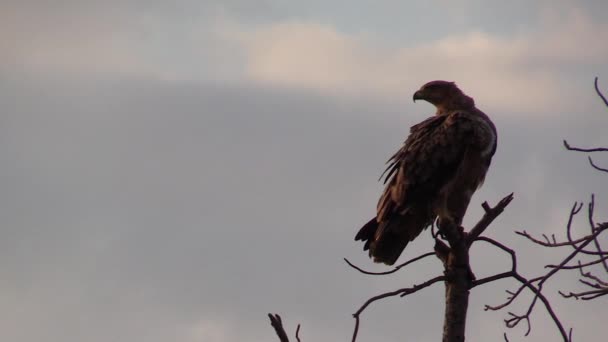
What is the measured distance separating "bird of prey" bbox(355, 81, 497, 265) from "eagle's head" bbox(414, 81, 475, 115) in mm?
763

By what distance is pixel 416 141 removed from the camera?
9.41 meters

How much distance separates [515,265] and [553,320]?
579 mm

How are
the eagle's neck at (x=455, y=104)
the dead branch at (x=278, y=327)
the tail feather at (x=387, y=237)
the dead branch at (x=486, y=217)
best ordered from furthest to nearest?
the eagle's neck at (x=455, y=104)
the tail feather at (x=387, y=237)
the dead branch at (x=486, y=217)
the dead branch at (x=278, y=327)

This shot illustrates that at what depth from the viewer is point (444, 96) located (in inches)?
420

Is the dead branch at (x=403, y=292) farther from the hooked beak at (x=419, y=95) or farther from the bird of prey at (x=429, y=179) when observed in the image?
the hooked beak at (x=419, y=95)

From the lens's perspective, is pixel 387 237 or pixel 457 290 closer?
pixel 457 290

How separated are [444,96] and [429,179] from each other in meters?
1.92

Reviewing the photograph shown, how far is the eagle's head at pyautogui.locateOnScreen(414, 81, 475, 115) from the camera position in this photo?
10.4 m

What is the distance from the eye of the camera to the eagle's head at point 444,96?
10.4 metres

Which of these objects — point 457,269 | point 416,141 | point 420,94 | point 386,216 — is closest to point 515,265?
point 457,269

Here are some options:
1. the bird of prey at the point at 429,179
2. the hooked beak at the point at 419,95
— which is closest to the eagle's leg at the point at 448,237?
the bird of prey at the point at 429,179

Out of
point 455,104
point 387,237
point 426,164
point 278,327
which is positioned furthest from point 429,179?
point 278,327

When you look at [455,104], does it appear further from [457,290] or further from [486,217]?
[457,290]

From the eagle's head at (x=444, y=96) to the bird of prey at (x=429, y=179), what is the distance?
2.50 feet
